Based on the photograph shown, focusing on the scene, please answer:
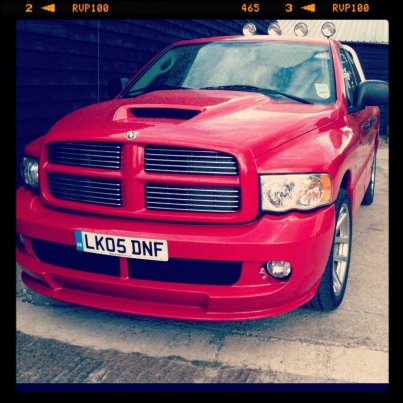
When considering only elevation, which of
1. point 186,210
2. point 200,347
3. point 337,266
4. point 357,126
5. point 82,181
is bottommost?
point 200,347

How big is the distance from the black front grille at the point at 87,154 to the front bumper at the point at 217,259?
0.29m

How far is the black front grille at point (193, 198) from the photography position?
2.61m

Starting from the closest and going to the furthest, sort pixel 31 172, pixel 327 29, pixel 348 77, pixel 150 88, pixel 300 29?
pixel 31 172
pixel 150 88
pixel 348 77
pixel 300 29
pixel 327 29

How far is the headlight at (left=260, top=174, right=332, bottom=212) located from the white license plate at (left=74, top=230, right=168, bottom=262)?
1.84 ft

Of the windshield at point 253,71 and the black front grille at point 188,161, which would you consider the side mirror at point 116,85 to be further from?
the black front grille at point 188,161

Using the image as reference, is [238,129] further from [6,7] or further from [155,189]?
[6,7]

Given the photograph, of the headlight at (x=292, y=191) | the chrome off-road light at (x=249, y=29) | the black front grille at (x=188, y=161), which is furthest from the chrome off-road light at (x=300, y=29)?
the black front grille at (x=188, y=161)

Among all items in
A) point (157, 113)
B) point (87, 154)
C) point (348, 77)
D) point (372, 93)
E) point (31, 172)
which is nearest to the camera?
point (87, 154)

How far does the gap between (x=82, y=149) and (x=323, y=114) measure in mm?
1504

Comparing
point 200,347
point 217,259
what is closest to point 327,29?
point 217,259

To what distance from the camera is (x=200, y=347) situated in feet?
9.43

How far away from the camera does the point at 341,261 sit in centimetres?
345

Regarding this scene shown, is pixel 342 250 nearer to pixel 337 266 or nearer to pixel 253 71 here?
pixel 337 266

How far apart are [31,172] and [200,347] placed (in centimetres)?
145
